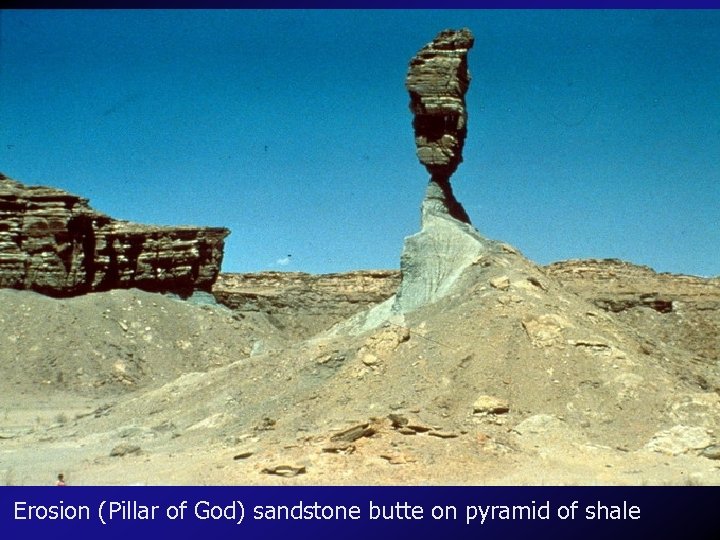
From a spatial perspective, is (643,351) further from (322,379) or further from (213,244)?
(213,244)

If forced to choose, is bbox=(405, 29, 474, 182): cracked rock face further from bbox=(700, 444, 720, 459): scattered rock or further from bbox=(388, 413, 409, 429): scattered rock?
bbox=(700, 444, 720, 459): scattered rock

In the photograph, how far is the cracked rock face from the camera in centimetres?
2309

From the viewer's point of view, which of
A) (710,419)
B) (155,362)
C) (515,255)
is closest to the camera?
(710,419)

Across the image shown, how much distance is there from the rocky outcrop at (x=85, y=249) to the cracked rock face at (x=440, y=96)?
23199 millimetres

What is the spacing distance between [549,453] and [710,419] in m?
3.23

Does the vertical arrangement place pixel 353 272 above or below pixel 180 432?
above

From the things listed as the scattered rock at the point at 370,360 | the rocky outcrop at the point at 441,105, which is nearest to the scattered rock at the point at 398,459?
the scattered rock at the point at 370,360

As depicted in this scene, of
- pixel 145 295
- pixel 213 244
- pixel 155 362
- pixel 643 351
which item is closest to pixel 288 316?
pixel 213 244

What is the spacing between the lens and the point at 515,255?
67.0 feet

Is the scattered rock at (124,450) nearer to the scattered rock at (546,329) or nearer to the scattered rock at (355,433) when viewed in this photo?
the scattered rock at (355,433)

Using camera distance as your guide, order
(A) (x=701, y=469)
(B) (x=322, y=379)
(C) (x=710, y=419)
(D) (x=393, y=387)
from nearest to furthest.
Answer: (A) (x=701, y=469)
(C) (x=710, y=419)
(D) (x=393, y=387)
(B) (x=322, y=379)

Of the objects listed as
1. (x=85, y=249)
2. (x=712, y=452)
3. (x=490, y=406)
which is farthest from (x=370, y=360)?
(x=85, y=249)

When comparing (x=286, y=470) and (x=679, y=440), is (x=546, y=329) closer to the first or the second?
(x=679, y=440)

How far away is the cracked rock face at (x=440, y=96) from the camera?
23.1m
